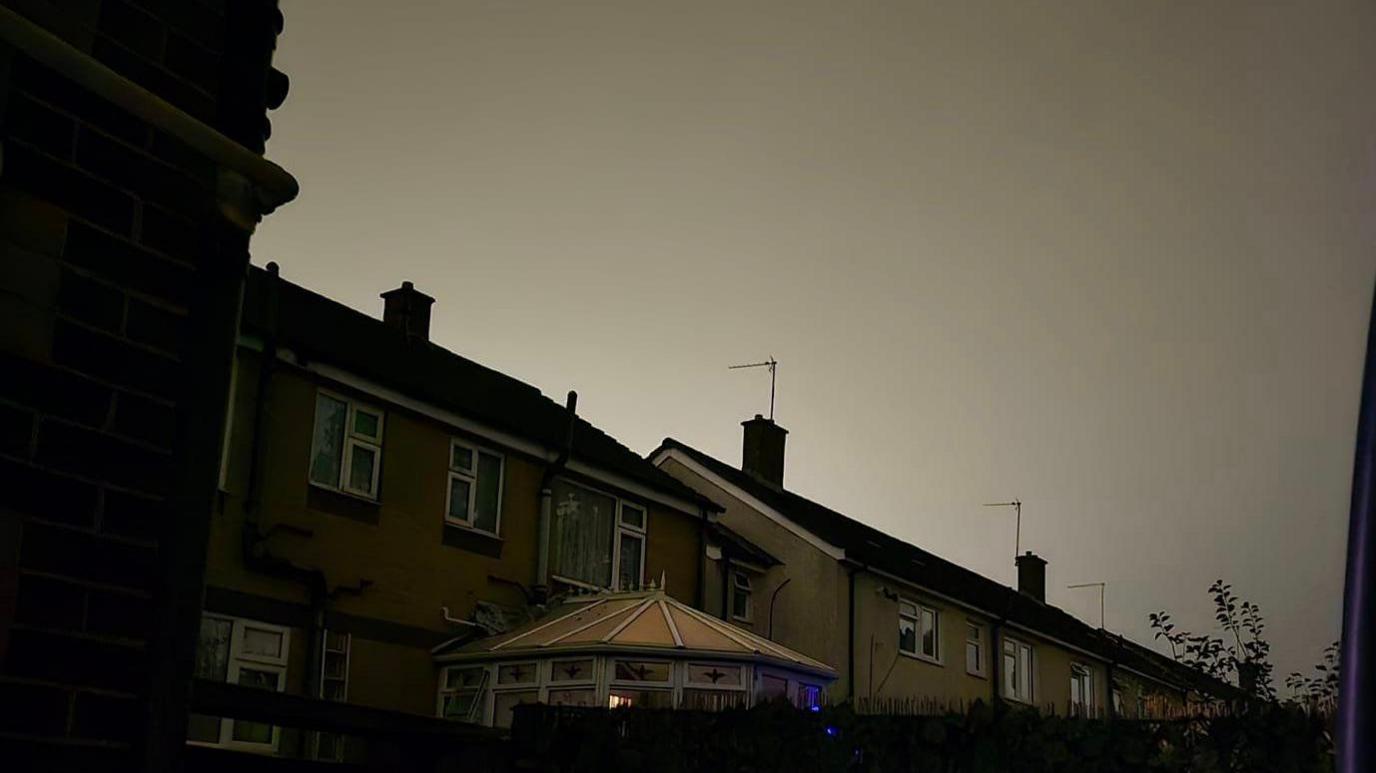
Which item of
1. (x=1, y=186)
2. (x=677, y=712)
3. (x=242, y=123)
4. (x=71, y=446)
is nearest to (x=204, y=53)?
(x=242, y=123)

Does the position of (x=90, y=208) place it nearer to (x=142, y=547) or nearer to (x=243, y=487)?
(x=142, y=547)

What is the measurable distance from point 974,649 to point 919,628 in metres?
3.28

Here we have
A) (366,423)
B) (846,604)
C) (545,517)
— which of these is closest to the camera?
(366,423)

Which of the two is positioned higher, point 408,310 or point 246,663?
point 408,310

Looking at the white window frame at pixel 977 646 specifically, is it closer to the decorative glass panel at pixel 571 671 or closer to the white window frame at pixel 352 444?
the decorative glass panel at pixel 571 671

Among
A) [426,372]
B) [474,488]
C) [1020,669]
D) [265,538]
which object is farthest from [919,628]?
[265,538]

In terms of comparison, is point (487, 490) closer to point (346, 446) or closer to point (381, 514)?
point (381, 514)

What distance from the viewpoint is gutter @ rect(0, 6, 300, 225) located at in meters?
4.57

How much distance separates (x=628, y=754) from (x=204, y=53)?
831 centimetres

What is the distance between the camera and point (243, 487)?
16625mm

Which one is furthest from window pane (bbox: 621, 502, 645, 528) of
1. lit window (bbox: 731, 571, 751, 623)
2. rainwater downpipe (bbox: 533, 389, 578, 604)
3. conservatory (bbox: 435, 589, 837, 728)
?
lit window (bbox: 731, 571, 751, 623)

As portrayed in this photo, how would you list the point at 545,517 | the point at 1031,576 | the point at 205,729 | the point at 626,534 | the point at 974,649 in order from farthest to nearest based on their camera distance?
1. the point at 1031,576
2. the point at 974,649
3. the point at 626,534
4. the point at 545,517
5. the point at 205,729

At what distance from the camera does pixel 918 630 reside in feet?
101

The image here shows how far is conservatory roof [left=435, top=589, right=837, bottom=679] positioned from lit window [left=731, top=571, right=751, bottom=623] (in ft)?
22.0
